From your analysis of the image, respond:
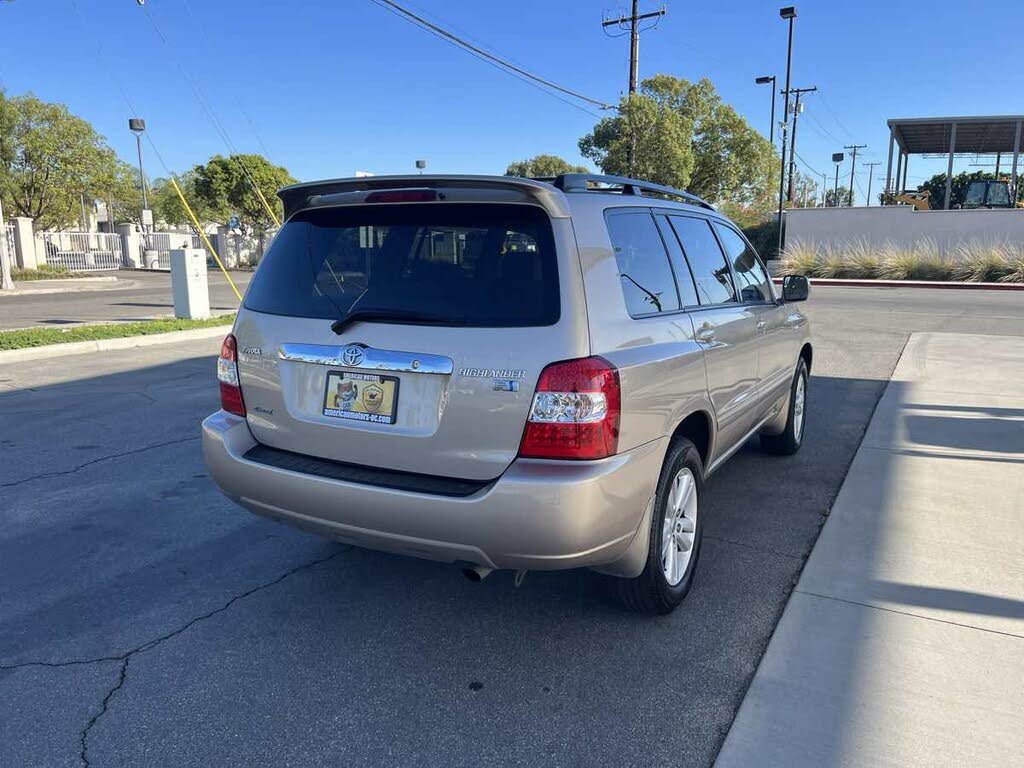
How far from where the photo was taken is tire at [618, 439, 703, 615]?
122 inches

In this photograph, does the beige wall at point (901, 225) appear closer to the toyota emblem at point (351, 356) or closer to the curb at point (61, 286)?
the curb at point (61, 286)

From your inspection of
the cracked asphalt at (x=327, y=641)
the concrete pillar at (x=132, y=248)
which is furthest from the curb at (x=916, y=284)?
the concrete pillar at (x=132, y=248)

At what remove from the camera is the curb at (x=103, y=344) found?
31.6ft

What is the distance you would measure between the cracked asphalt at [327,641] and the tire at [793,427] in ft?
1.09

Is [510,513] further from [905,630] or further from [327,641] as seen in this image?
[905,630]

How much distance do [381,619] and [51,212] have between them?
3837cm

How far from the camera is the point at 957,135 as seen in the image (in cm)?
3512

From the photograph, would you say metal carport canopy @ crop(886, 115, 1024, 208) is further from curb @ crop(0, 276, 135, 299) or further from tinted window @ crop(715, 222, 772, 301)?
curb @ crop(0, 276, 135, 299)

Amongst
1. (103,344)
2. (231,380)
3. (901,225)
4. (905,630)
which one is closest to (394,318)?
(231,380)

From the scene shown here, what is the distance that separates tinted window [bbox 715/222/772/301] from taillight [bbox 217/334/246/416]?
2.82 meters

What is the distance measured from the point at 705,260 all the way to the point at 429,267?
1.80 meters

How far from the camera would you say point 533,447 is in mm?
2625

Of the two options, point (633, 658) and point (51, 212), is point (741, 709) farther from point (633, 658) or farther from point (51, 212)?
point (51, 212)

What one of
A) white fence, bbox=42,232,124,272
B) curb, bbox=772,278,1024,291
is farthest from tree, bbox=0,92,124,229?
curb, bbox=772,278,1024,291
